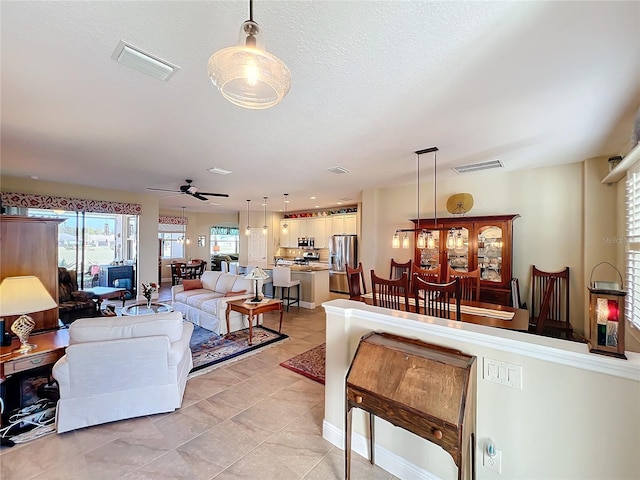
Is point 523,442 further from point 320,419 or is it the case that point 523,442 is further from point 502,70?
point 502,70

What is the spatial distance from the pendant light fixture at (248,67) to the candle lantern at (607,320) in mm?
1712

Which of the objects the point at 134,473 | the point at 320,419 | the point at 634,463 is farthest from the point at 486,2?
the point at 134,473

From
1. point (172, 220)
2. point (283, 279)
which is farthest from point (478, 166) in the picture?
point (172, 220)

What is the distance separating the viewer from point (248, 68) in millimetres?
1100

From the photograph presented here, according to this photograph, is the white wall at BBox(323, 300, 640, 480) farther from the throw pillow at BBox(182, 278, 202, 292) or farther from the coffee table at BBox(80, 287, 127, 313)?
the coffee table at BBox(80, 287, 127, 313)

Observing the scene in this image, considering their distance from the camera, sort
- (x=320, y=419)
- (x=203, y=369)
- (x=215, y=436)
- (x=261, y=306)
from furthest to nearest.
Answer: (x=261, y=306) < (x=203, y=369) < (x=320, y=419) < (x=215, y=436)

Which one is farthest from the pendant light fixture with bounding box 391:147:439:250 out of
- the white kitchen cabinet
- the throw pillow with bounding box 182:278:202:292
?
the throw pillow with bounding box 182:278:202:292

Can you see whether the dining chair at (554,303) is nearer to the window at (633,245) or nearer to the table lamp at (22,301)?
the window at (633,245)

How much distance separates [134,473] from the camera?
1.82 meters

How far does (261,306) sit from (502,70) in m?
3.95

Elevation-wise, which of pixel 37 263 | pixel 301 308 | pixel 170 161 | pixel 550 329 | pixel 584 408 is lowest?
pixel 301 308

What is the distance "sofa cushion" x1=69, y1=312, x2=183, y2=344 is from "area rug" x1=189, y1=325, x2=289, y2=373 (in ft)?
3.57

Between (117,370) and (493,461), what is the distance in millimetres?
2740

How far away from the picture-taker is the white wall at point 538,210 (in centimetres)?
394
